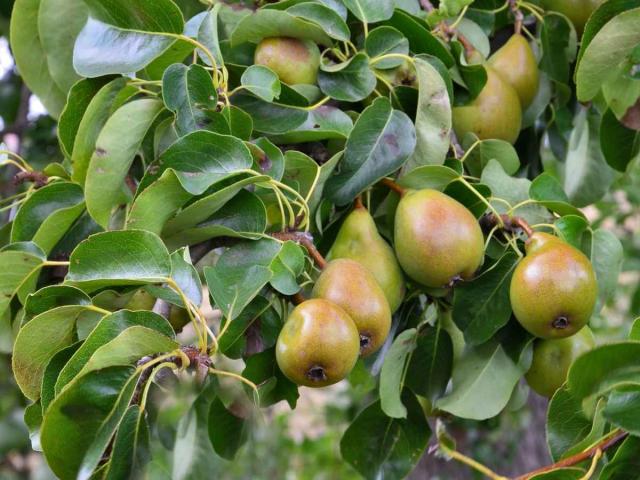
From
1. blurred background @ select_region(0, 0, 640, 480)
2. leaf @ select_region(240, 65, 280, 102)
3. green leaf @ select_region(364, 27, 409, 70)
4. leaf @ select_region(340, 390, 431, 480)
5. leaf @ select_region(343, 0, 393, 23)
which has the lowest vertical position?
blurred background @ select_region(0, 0, 640, 480)

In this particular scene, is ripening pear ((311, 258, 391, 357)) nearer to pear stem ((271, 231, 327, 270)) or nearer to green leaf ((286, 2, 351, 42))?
pear stem ((271, 231, 327, 270))

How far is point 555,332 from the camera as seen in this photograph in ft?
3.06

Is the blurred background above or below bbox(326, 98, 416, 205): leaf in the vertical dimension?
below

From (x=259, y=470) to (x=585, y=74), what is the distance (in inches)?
71.9

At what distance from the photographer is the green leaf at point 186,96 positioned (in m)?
0.93

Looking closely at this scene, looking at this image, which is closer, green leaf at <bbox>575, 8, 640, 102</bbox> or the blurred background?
green leaf at <bbox>575, 8, 640, 102</bbox>

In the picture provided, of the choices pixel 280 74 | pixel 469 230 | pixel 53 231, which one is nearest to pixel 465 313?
pixel 469 230

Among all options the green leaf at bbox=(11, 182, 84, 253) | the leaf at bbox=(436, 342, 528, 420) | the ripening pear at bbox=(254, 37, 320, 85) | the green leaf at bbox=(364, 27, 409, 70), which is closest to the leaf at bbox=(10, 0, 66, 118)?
the green leaf at bbox=(11, 182, 84, 253)

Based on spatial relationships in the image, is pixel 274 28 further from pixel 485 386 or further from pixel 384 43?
pixel 485 386

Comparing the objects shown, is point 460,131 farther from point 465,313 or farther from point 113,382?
point 113,382

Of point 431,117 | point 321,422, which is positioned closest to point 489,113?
point 431,117

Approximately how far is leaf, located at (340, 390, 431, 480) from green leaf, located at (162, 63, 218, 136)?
0.46m

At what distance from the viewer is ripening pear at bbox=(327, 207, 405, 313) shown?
3.18ft

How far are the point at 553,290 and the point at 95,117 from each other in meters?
0.55
